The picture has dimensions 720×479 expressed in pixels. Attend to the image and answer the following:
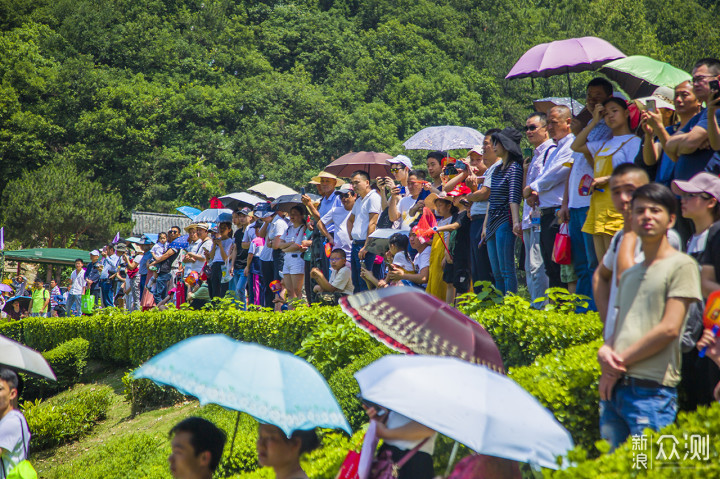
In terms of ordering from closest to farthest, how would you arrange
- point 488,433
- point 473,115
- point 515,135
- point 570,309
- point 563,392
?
point 488,433 < point 563,392 < point 570,309 < point 515,135 < point 473,115

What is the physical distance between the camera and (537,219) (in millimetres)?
7324

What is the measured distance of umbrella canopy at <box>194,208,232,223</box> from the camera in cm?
1481

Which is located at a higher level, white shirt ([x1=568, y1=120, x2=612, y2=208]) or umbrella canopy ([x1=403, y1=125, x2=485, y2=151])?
white shirt ([x1=568, y1=120, x2=612, y2=208])

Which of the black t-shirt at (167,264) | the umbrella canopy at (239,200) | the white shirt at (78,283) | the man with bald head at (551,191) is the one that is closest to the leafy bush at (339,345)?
the man with bald head at (551,191)

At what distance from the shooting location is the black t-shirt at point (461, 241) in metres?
8.41

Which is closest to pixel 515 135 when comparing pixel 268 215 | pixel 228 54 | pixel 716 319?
pixel 716 319

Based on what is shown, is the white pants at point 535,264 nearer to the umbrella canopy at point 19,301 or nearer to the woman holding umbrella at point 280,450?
the woman holding umbrella at point 280,450

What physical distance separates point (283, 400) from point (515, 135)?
511 centimetres

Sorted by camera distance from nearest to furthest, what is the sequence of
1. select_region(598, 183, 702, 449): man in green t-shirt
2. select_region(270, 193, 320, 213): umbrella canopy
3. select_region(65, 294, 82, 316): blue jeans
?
select_region(598, 183, 702, 449): man in green t-shirt → select_region(270, 193, 320, 213): umbrella canopy → select_region(65, 294, 82, 316): blue jeans

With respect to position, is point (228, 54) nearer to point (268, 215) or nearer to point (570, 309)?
point (268, 215)

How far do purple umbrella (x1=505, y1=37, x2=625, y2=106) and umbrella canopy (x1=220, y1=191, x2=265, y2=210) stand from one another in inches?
302

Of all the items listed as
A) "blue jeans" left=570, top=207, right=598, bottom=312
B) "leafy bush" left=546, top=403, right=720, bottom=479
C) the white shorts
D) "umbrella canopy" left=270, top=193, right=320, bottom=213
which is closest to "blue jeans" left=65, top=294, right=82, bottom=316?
"umbrella canopy" left=270, top=193, right=320, bottom=213

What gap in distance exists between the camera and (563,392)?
177 inches

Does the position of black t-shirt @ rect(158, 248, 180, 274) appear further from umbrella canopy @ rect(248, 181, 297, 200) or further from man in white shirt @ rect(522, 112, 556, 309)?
man in white shirt @ rect(522, 112, 556, 309)
